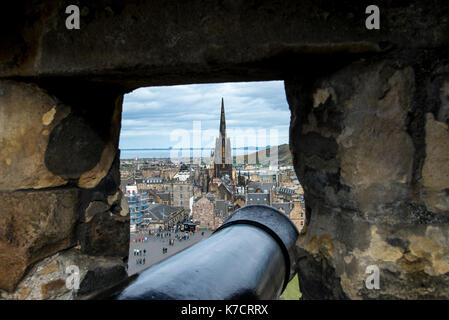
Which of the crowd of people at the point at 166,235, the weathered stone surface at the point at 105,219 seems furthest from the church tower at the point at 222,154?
the weathered stone surface at the point at 105,219

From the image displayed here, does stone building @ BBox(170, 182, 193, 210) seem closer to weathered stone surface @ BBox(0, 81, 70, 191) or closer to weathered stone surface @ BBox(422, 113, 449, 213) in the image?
weathered stone surface @ BBox(0, 81, 70, 191)

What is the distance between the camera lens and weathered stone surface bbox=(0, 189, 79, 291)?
1317 mm

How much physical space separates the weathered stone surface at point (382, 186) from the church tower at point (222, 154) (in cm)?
4419

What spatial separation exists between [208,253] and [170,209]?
2952 cm

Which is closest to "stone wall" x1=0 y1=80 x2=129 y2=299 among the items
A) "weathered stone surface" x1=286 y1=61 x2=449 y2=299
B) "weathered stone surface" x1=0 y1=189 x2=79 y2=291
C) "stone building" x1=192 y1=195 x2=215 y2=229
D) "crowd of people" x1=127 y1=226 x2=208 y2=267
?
"weathered stone surface" x1=0 y1=189 x2=79 y2=291

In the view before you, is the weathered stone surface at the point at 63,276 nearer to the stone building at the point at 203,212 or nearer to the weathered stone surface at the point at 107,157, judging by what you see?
the weathered stone surface at the point at 107,157

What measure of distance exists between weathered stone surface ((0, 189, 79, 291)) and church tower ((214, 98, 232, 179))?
43848 mm

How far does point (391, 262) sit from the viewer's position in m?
0.98

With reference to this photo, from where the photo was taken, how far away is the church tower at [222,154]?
46.0 metres

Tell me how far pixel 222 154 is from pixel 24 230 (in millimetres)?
46069

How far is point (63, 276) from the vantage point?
4.70 feet
